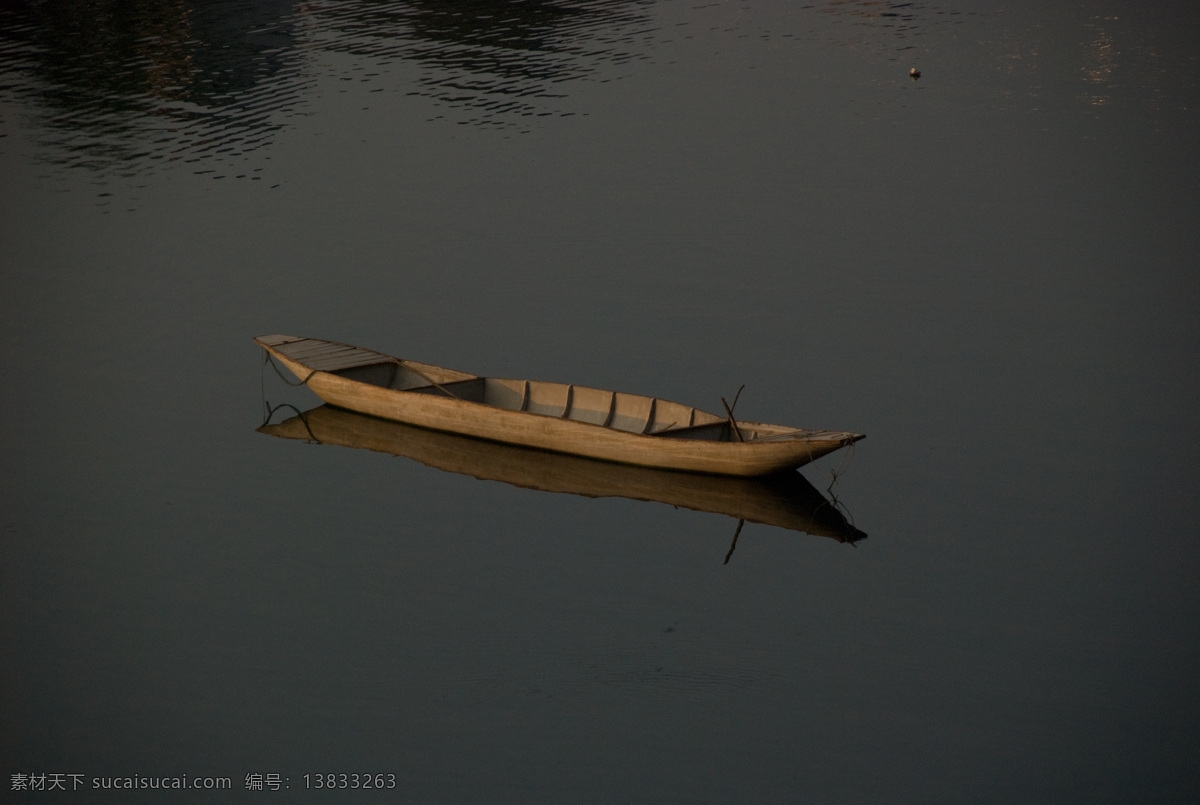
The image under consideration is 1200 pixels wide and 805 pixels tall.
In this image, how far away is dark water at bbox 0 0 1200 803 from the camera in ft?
45.3

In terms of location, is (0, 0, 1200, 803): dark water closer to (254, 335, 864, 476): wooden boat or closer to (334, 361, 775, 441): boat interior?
(254, 335, 864, 476): wooden boat

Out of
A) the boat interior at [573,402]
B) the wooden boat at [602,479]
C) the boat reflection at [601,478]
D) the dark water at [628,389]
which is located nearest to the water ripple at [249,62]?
the dark water at [628,389]

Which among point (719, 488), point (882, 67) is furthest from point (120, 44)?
point (719, 488)

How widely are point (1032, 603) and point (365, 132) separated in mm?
27583

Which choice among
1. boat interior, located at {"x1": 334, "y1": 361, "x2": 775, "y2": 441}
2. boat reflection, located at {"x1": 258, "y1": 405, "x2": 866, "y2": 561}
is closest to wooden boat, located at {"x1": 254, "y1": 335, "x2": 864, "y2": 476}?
boat interior, located at {"x1": 334, "y1": 361, "x2": 775, "y2": 441}

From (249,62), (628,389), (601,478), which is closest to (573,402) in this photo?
(601,478)

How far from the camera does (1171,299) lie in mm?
24016

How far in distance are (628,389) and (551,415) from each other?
2.22 metres

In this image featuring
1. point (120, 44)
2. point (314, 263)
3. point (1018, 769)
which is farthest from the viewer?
point (120, 44)

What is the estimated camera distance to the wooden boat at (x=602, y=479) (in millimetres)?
17578

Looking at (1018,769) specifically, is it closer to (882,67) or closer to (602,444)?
(602,444)

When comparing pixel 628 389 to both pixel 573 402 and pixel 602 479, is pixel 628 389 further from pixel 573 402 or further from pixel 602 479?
pixel 602 479

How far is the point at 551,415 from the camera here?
63.7 ft

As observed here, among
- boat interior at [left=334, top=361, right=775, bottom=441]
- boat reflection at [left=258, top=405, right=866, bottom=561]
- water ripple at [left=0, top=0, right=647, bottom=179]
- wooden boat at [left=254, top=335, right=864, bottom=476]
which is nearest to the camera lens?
boat reflection at [left=258, top=405, right=866, bottom=561]
